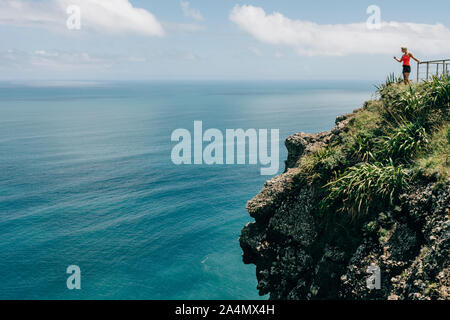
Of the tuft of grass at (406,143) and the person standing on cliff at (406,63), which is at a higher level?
the person standing on cliff at (406,63)

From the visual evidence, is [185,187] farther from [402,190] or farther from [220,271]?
[402,190]

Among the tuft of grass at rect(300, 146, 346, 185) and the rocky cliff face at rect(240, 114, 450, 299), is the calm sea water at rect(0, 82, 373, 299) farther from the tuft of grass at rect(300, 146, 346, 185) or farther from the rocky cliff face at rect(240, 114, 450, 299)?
the tuft of grass at rect(300, 146, 346, 185)

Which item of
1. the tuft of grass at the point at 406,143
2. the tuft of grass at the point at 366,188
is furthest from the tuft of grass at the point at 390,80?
the tuft of grass at the point at 366,188

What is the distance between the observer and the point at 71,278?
115 ft

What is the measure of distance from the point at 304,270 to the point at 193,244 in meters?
30.0

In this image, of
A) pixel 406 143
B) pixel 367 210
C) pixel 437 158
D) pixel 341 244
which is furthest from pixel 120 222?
pixel 437 158

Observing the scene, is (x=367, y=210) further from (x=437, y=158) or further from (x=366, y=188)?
(x=437, y=158)

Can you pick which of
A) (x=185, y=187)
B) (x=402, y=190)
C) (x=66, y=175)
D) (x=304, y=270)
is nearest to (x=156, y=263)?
(x=185, y=187)

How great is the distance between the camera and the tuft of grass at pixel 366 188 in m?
13.2

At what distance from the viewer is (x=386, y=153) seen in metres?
14.8

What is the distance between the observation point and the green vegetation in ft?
43.4

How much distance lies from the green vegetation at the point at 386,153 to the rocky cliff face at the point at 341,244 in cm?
49

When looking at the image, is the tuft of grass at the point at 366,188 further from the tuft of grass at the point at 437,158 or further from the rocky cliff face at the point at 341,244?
the tuft of grass at the point at 437,158

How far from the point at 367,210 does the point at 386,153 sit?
308cm
